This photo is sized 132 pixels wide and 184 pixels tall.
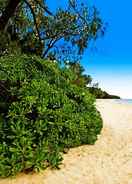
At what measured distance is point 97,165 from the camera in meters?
12.6

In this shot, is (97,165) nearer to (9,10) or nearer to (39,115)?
(39,115)

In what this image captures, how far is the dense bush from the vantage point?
1163 cm

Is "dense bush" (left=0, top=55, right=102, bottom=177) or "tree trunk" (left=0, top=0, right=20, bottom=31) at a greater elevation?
"tree trunk" (left=0, top=0, right=20, bottom=31)

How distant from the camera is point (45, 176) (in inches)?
460

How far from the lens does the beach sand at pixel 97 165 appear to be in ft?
37.9

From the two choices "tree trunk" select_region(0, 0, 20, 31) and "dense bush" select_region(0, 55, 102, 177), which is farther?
"tree trunk" select_region(0, 0, 20, 31)

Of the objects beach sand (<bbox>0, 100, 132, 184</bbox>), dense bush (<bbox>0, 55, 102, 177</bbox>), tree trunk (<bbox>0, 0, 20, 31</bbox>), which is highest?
tree trunk (<bbox>0, 0, 20, 31</bbox>)

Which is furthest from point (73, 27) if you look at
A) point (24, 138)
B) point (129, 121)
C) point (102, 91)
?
point (24, 138)

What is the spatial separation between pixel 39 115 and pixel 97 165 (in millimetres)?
1913

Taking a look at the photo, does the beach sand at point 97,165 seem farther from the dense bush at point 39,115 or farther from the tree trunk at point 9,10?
the tree trunk at point 9,10

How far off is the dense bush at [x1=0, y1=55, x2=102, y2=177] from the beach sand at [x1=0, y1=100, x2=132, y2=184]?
242mm

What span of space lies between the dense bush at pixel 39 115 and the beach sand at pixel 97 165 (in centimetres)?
24

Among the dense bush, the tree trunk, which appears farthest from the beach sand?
the tree trunk

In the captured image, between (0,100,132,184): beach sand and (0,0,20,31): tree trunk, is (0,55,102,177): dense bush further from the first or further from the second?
(0,0,20,31): tree trunk
